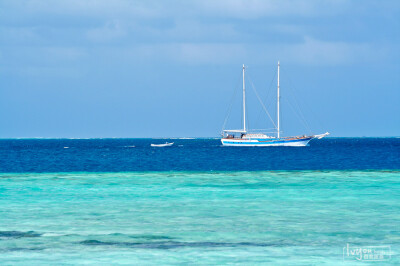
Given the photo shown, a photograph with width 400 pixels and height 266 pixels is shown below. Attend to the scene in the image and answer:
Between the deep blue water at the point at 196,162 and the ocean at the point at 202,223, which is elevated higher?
the ocean at the point at 202,223

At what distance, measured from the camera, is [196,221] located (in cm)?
1367

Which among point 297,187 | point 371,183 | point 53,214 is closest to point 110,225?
point 53,214

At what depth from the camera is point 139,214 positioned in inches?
592

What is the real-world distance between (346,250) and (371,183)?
14537mm

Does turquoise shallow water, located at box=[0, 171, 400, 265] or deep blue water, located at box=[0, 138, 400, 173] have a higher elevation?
turquoise shallow water, located at box=[0, 171, 400, 265]

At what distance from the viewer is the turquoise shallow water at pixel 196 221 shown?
394 inches

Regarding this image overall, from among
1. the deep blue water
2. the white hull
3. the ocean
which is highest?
the white hull

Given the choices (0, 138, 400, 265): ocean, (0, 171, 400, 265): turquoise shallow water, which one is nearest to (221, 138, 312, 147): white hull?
(0, 171, 400, 265): turquoise shallow water

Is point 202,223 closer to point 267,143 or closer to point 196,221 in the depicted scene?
point 196,221

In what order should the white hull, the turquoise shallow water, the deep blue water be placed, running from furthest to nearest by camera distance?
the white hull → the deep blue water → the turquoise shallow water

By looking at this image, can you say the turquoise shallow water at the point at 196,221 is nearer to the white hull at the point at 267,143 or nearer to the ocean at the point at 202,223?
the ocean at the point at 202,223

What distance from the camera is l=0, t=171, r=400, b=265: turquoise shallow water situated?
10.0 metres

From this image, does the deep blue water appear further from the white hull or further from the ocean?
the ocean

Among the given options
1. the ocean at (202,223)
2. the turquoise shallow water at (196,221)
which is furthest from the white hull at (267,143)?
the ocean at (202,223)
